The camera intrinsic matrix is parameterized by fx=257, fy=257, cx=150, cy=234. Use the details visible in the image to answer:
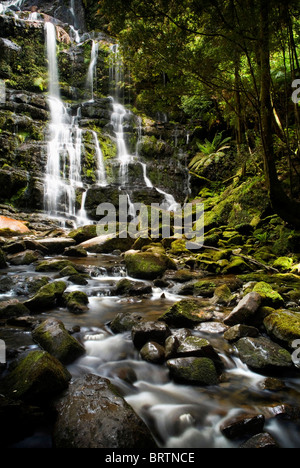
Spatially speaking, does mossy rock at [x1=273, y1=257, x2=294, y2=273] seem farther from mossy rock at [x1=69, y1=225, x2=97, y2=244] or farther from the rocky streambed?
mossy rock at [x1=69, y1=225, x2=97, y2=244]

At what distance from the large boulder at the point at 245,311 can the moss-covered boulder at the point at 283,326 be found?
21 cm

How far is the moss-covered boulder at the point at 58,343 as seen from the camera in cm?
270

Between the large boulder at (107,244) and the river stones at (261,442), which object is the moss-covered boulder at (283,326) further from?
the large boulder at (107,244)

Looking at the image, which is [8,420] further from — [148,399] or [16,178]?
[16,178]

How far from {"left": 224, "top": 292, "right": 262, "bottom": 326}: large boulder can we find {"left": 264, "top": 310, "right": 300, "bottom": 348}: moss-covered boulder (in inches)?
8.3

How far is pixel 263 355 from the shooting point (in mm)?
2713

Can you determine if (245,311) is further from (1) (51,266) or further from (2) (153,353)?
(1) (51,266)

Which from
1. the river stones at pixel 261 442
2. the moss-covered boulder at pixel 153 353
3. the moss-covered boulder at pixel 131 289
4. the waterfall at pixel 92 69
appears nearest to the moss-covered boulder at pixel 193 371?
the moss-covered boulder at pixel 153 353

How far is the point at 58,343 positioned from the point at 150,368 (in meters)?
1.02

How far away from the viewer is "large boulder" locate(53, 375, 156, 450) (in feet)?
5.26

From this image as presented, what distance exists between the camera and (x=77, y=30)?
2714 centimetres

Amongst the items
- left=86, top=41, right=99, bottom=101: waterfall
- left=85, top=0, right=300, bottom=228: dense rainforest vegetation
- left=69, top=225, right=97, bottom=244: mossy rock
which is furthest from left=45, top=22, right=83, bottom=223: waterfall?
left=85, top=0, right=300, bottom=228: dense rainforest vegetation

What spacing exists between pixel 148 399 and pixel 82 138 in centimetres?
1747

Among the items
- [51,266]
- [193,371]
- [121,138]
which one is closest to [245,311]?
[193,371]
